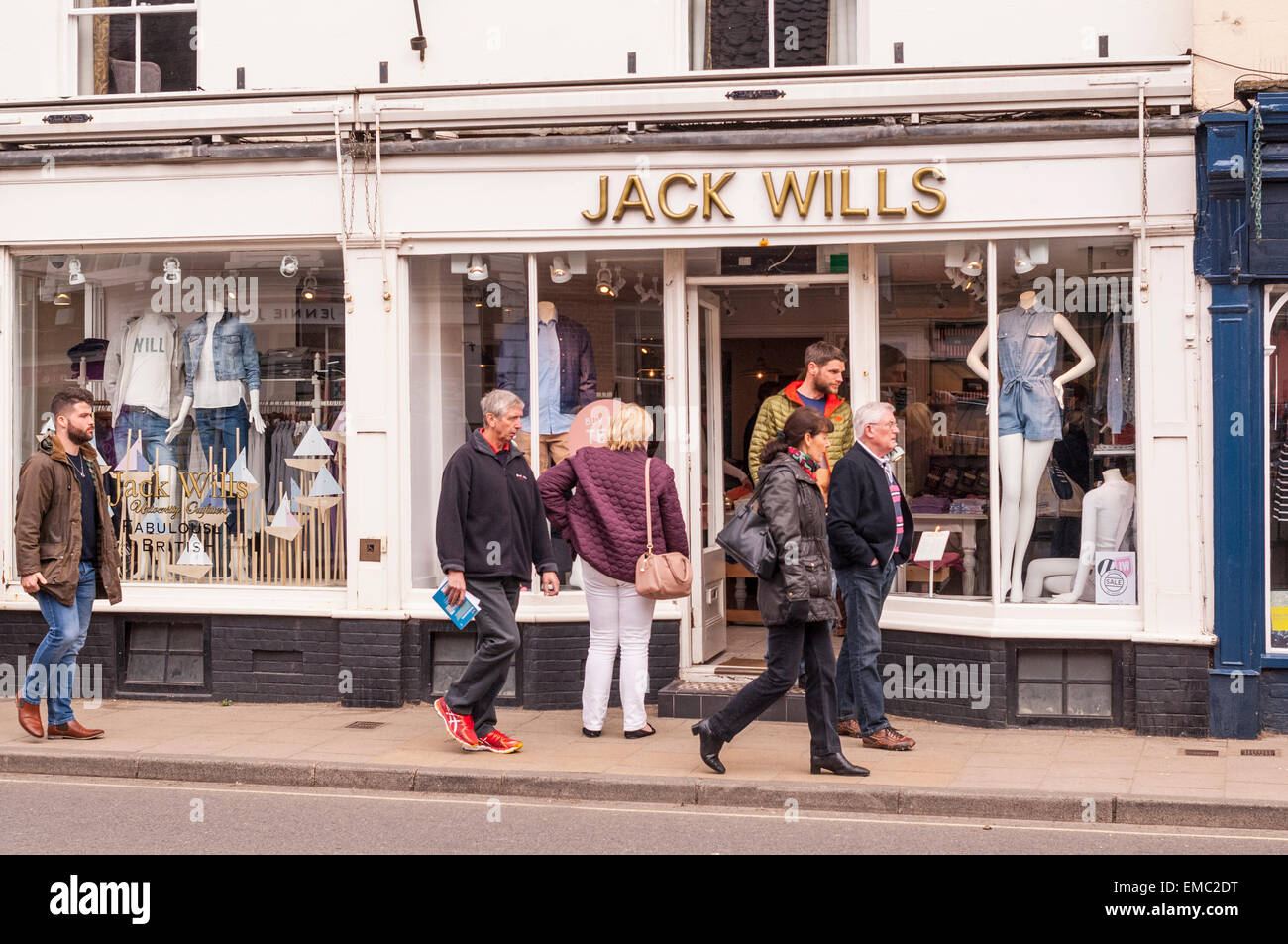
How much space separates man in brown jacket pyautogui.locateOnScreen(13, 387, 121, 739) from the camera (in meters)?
8.91

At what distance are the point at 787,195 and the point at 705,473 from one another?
7.47ft

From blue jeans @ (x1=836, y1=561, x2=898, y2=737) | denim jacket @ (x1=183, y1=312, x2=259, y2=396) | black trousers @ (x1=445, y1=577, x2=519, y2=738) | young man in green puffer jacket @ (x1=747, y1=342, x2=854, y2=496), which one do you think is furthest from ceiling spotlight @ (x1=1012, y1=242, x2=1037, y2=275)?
denim jacket @ (x1=183, y1=312, x2=259, y2=396)

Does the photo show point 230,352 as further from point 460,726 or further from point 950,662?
point 950,662

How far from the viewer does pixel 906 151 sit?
381 inches

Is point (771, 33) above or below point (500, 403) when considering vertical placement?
above

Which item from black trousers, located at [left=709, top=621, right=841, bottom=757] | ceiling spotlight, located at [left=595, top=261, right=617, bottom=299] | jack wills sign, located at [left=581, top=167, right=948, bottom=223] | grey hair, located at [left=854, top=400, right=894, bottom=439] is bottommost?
black trousers, located at [left=709, top=621, right=841, bottom=757]

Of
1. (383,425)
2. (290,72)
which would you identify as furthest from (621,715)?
(290,72)

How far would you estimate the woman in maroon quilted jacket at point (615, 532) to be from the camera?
8.93 m

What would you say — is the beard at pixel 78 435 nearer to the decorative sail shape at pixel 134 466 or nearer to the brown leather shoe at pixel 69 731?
the brown leather shoe at pixel 69 731

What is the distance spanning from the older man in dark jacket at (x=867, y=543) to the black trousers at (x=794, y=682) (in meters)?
0.75

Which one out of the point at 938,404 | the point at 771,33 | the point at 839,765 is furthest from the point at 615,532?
the point at 771,33

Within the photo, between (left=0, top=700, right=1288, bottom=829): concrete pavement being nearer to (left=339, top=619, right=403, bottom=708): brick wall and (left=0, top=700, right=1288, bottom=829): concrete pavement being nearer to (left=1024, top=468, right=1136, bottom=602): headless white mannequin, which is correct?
(left=339, top=619, right=403, bottom=708): brick wall

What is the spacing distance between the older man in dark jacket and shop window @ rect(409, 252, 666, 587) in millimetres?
2187

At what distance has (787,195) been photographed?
9859 millimetres
